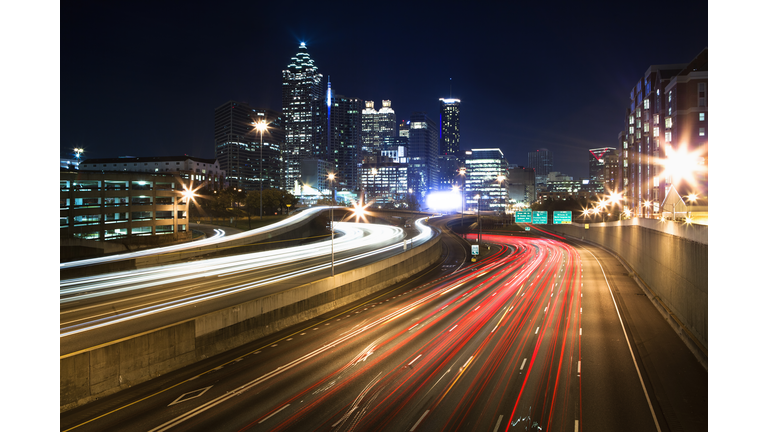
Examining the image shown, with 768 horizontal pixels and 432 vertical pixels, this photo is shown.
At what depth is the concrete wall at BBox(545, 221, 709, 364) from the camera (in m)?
17.1

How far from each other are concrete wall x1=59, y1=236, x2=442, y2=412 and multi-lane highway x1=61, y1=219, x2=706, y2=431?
477 mm

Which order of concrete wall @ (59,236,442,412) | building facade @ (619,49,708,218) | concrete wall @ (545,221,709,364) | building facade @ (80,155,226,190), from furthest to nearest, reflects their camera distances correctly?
building facade @ (80,155,226,190) → building facade @ (619,49,708,218) → concrete wall @ (545,221,709,364) → concrete wall @ (59,236,442,412)

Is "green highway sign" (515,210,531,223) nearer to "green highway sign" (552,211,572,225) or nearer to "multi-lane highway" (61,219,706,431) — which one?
"green highway sign" (552,211,572,225)

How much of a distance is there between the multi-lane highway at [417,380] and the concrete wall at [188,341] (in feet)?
1.56

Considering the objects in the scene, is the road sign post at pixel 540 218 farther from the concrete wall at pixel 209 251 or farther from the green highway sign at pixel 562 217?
the concrete wall at pixel 209 251

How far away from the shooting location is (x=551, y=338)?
65.6ft

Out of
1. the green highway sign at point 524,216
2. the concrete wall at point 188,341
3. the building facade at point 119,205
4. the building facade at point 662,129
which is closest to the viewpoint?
the concrete wall at point 188,341

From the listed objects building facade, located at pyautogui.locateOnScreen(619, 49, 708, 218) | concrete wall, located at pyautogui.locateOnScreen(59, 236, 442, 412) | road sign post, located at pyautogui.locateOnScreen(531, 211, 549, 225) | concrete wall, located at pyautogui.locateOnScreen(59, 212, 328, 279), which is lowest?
concrete wall, located at pyautogui.locateOnScreen(59, 236, 442, 412)

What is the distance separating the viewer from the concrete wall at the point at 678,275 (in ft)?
56.0

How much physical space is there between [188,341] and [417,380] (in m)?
9.26

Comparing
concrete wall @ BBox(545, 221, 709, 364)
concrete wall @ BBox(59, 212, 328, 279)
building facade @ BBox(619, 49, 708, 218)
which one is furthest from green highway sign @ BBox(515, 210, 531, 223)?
concrete wall @ BBox(59, 212, 328, 279)

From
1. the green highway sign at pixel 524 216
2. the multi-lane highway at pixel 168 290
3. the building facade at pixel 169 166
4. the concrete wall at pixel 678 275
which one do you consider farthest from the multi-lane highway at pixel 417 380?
the building facade at pixel 169 166
